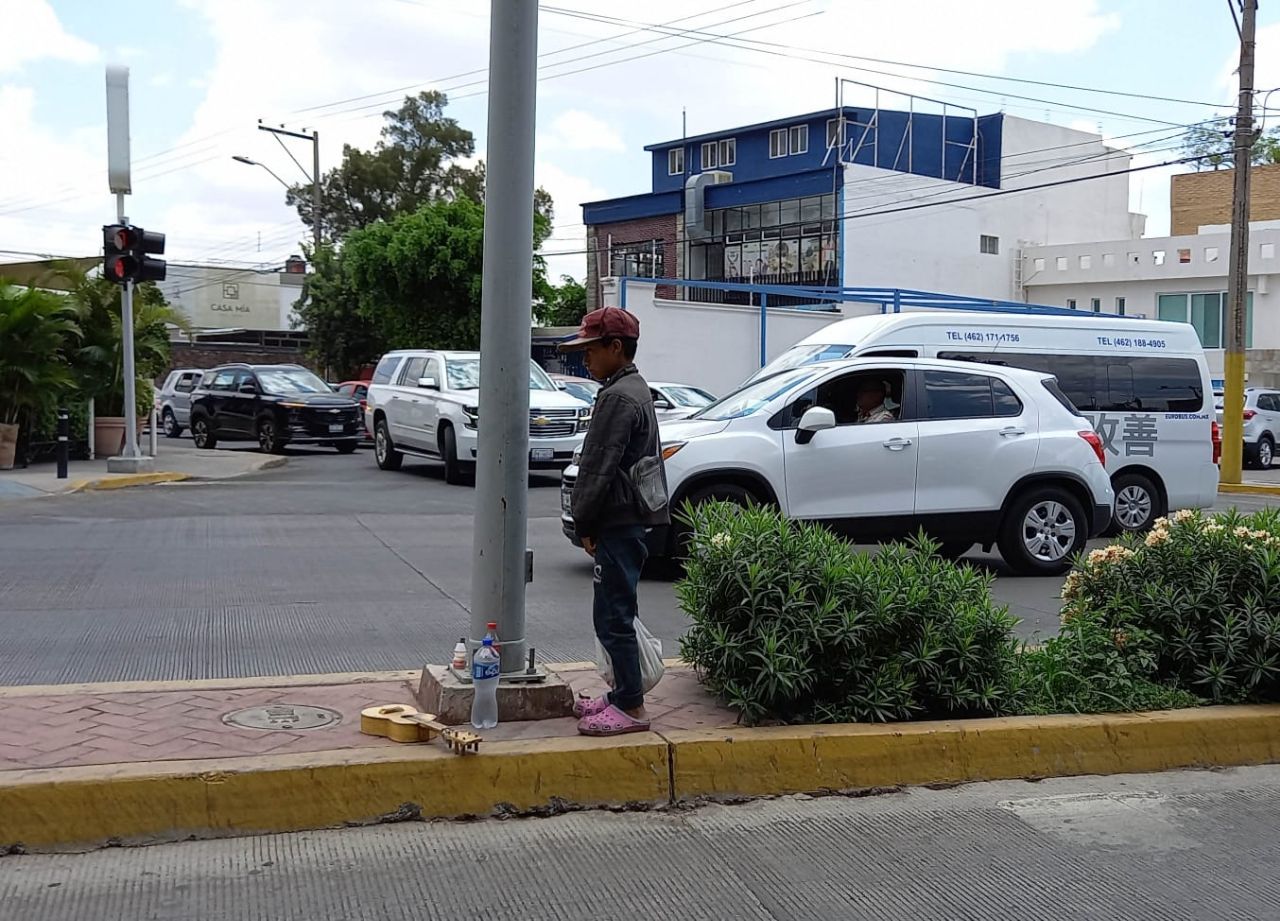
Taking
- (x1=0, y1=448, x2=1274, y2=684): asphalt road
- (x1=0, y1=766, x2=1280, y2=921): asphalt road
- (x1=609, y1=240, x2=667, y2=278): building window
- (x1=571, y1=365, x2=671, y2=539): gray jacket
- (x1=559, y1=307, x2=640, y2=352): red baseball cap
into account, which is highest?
(x1=609, y1=240, x2=667, y2=278): building window

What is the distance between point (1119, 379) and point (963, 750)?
10.0 m

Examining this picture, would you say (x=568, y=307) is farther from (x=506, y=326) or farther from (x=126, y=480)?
(x=506, y=326)

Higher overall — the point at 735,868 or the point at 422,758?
the point at 422,758

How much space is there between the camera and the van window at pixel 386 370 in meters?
21.0

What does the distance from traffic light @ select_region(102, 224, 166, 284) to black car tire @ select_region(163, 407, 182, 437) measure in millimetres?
15249

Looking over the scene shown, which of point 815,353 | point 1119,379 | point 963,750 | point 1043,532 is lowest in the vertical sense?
point 963,750

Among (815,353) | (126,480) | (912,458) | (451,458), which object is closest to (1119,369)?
(815,353)

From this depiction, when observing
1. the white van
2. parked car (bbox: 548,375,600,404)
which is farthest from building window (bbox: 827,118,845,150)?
the white van

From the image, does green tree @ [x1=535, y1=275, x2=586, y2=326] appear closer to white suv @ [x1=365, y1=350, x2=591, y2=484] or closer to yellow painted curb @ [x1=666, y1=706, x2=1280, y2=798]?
white suv @ [x1=365, y1=350, x2=591, y2=484]

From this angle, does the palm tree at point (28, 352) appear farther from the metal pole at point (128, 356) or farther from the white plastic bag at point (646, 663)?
the white plastic bag at point (646, 663)

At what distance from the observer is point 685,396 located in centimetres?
2353

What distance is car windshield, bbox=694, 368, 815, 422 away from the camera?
35.1 feet

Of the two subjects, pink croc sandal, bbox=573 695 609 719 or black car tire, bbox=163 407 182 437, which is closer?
pink croc sandal, bbox=573 695 609 719

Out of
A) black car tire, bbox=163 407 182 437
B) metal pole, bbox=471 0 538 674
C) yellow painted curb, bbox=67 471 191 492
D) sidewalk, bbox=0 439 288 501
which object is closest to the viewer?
metal pole, bbox=471 0 538 674
